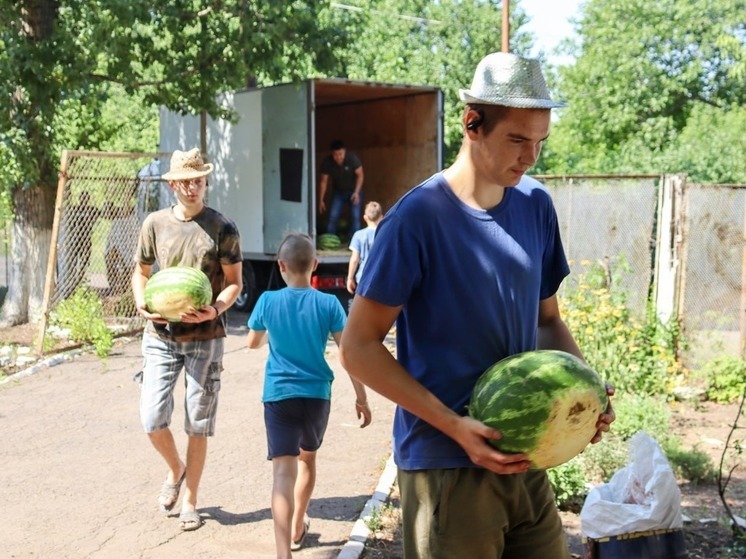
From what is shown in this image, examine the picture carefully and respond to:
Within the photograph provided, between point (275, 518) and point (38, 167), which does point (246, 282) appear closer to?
point (38, 167)

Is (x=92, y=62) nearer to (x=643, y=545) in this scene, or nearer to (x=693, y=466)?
(x=693, y=466)

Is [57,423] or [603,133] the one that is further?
[603,133]

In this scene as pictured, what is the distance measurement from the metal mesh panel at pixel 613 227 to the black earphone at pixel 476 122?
25.7 ft

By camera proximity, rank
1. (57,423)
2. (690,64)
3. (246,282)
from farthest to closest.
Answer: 1. (690,64)
2. (246,282)
3. (57,423)

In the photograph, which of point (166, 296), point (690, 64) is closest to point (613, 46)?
point (690, 64)

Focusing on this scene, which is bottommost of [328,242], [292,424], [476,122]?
[292,424]

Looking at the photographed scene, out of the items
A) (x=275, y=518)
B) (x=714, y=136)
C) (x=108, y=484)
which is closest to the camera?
(x=275, y=518)

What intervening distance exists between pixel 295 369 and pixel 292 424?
29 centimetres

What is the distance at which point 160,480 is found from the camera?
6910mm

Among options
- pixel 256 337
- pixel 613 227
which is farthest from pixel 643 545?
pixel 613 227

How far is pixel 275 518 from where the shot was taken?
16.7 feet

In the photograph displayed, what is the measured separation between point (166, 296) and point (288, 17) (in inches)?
351

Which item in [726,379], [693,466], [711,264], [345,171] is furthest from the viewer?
[345,171]

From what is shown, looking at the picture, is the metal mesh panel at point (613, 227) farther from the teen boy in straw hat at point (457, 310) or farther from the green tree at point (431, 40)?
the green tree at point (431, 40)
